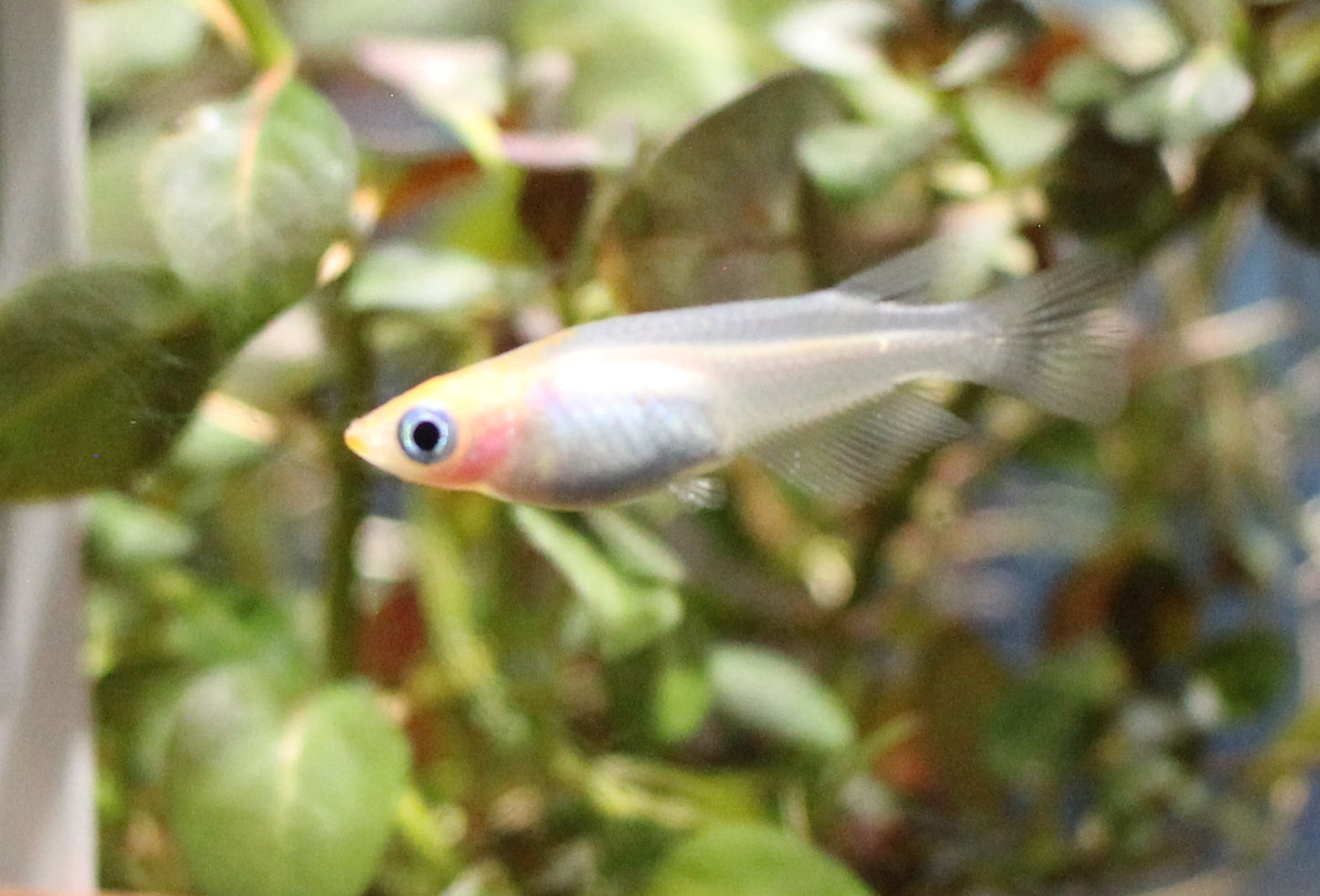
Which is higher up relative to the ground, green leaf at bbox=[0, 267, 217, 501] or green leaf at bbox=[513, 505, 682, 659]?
green leaf at bbox=[0, 267, 217, 501]

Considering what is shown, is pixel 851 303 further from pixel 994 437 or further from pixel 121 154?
pixel 994 437

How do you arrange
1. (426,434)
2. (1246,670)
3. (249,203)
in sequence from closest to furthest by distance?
(426,434), (249,203), (1246,670)

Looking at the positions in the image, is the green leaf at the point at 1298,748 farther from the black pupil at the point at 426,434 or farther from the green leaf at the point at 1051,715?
the black pupil at the point at 426,434

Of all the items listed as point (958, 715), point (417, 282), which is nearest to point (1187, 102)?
point (417, 282)

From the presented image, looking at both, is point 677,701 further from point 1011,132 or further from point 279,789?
point 1011,132

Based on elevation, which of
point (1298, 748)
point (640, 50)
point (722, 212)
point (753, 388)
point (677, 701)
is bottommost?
point (1298, 748)

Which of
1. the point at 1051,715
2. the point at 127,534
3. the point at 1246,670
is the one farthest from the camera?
the point at 1246,670

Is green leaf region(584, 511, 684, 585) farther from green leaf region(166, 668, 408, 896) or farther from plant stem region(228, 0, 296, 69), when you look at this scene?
plant stem region(228, 0, 296, 69)

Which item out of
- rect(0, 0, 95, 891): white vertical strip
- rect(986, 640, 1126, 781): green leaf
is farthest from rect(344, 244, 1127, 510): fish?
rect(986, 640, 1126, 781): green leaf
